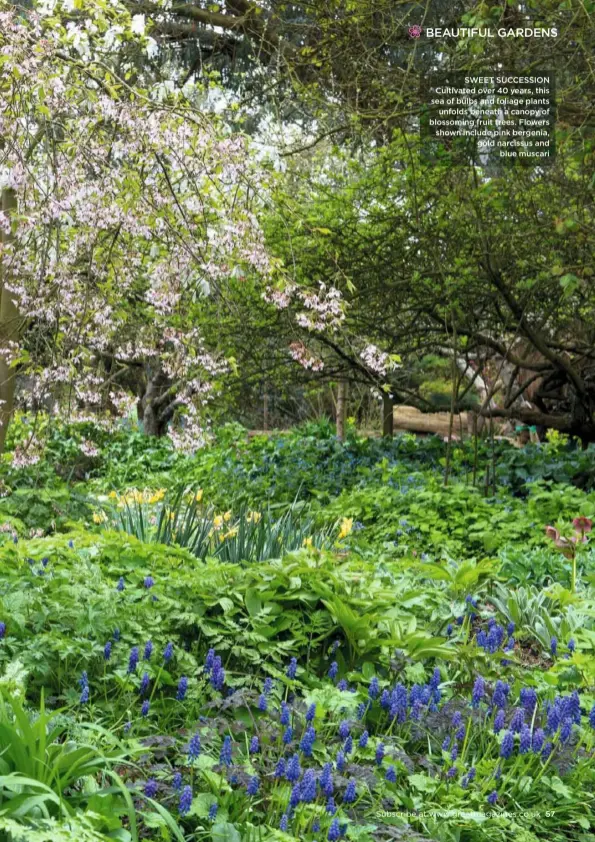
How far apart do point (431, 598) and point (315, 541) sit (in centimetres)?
152

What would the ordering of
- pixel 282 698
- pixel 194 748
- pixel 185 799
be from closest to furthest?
pixel 185 799, pixel 194 748, pixel 282 698

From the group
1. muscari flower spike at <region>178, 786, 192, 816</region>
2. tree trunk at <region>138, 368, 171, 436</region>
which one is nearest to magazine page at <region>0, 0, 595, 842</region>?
muscari flower spike at <region>178, 786, 192, 816</region>

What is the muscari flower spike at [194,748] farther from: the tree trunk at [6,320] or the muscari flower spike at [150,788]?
the tree trunk at [6,320]

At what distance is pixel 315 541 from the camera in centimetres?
555

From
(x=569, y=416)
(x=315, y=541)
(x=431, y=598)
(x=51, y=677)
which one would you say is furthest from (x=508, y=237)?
(x=51, y=677)

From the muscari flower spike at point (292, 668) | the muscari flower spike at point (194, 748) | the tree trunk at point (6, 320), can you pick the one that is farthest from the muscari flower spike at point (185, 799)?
the tree trunk at point (6, 320)

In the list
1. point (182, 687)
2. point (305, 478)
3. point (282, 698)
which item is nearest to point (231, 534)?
point (282, 698)

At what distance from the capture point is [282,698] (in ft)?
10.2

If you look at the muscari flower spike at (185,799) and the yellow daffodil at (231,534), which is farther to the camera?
the yellow daffodil at (231,534)

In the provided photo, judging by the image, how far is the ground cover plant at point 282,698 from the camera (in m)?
2.28

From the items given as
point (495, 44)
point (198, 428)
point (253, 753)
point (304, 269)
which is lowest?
point (253, 753)

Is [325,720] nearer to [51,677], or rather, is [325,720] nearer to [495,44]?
[51,677]

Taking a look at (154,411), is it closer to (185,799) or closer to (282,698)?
(282,698)

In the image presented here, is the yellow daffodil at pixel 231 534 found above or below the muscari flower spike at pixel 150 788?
above
